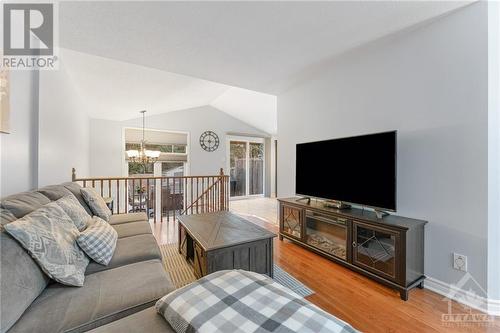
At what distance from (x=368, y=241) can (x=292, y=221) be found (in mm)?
1083

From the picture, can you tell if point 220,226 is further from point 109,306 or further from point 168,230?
point 168,230

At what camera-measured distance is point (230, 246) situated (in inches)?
70.4

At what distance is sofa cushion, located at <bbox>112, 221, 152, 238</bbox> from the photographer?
7.18 ft

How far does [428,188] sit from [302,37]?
6.05 ft

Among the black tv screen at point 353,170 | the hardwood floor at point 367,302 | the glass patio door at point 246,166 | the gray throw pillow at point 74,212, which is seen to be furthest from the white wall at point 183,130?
the hardwood floor at point 367,302

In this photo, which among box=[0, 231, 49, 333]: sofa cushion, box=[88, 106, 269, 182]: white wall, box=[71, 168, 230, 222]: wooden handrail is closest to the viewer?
box=[0, 231, 49, 333]: sofa cushion

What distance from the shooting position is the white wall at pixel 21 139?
166 centimetres

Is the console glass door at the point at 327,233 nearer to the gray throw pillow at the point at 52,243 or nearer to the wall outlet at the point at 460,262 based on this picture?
the wall outlet at the point at 460,262

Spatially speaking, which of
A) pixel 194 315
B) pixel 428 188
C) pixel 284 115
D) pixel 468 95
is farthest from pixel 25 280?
pixel 284 115

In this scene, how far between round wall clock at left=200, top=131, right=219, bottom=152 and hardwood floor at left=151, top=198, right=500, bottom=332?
4.56 meters

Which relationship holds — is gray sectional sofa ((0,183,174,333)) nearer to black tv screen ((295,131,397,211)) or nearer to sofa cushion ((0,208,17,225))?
sofa cushion ((0,208,17,225))

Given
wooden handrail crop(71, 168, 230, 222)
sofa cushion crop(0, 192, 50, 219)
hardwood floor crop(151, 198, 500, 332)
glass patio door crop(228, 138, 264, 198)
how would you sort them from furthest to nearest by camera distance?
glass patio door crop(228, 138, 264, 198) < wooden handrail crop(71, 168, 230, 222) < hardwood floor crop(151, 198, 500, 332) < sofa cushion crop(0, 192, 50, 219)

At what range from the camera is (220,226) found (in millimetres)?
2225

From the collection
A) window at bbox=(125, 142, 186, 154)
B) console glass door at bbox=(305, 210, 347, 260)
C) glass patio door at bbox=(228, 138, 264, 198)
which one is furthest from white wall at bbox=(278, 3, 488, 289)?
glass patio door at bbox=(228, 138, 264, 198)
